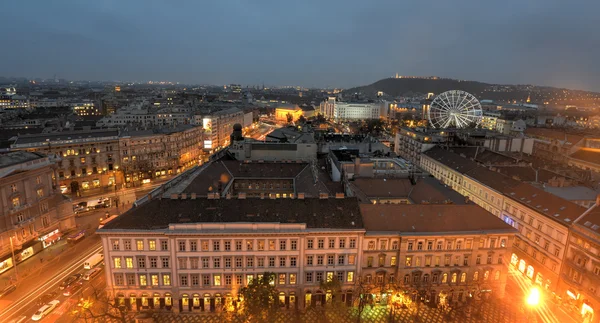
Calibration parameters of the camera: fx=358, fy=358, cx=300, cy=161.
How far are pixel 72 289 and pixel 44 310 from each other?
22.1 feet

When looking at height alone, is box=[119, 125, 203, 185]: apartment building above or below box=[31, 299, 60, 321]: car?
above

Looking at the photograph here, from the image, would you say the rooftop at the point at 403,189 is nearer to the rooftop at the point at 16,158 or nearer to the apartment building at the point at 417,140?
the apartment building at the point at 417,140

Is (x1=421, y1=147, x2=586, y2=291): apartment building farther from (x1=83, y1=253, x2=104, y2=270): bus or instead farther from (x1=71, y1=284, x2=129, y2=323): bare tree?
(x1=83, y1=253, x2=104, y2=270): bus

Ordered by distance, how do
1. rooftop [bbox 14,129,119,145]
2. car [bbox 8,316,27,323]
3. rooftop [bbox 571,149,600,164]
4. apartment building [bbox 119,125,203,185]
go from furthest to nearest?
rooftop [bbox 571,149,600,164] → apartment building [bbox 119,125,203,185] → rooftop [bbox 14,129,119,145] → car [bbox 8,316,27,323]

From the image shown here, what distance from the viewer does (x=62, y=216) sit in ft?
269

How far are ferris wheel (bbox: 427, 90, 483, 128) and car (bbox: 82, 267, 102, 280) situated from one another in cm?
15487

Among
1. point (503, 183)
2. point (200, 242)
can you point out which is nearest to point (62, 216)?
point (200, 242)

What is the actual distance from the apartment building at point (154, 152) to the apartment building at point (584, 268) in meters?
118

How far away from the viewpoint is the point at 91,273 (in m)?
65.3

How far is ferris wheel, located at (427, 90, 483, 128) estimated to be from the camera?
559ft

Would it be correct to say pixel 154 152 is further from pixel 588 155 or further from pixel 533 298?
pixel 588 155

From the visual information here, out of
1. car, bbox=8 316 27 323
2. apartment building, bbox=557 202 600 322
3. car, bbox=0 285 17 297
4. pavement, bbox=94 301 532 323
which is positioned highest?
apartment building, bbox=557 202 600 322

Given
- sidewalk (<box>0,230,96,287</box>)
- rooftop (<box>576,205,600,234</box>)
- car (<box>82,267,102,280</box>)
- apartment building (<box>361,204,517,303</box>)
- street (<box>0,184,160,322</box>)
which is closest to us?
street (<box>0,184,160,322</box>)

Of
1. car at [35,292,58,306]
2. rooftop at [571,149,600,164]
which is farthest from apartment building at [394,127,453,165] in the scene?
car at [35,292,58,306]
